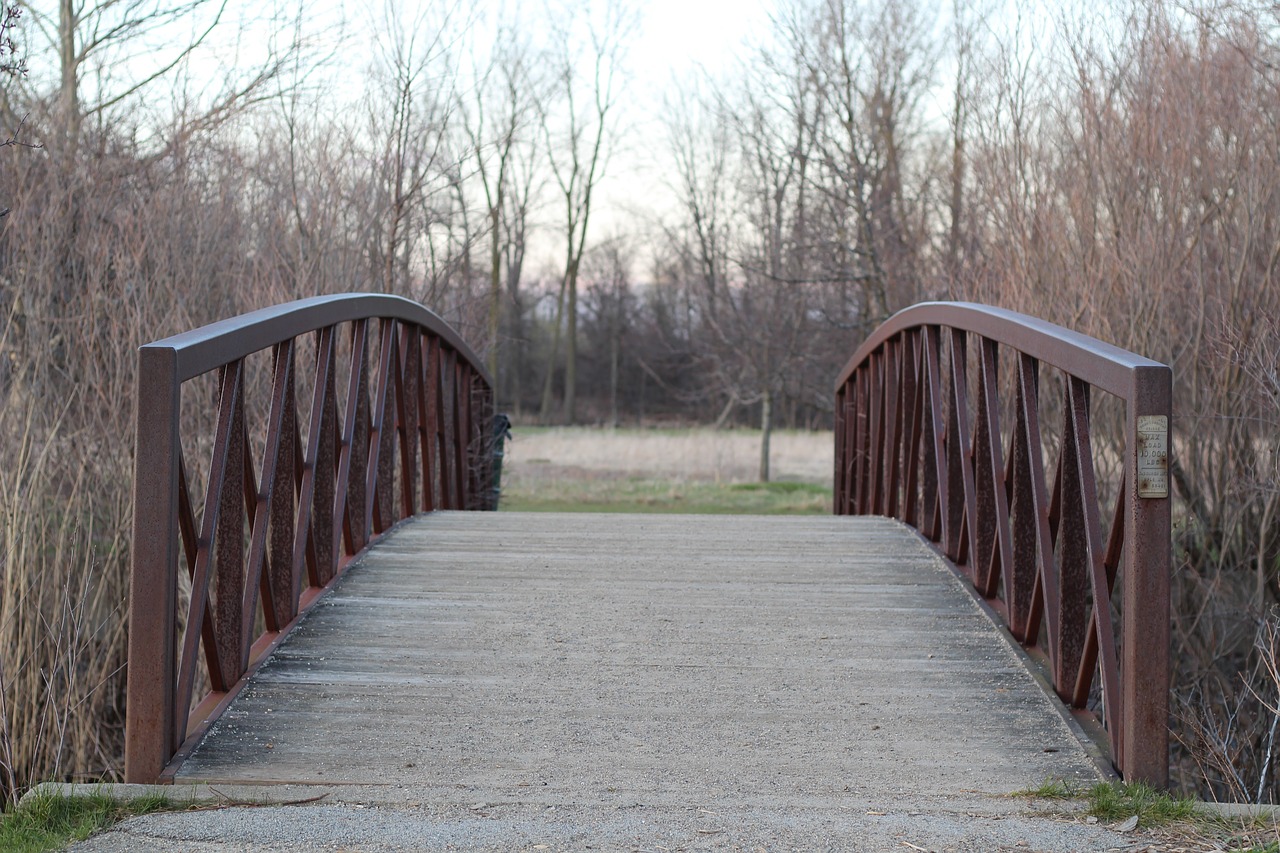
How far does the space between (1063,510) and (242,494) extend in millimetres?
2399

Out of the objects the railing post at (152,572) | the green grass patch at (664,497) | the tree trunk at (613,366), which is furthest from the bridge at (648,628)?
the tree trunk at (613,366)

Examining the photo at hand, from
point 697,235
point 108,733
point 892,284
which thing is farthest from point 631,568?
point 697,235

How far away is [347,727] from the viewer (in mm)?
3121

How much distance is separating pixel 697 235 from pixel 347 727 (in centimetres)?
2081

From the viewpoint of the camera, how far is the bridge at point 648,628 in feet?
9.16

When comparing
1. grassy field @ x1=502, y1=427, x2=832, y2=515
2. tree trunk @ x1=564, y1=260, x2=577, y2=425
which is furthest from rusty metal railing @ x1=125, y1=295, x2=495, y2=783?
tree trunk @ x1=564, y1=260, x2=577, y2=425

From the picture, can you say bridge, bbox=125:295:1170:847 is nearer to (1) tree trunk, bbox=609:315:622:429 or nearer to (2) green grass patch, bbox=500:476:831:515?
(2) green grass patch, bbox=500:476:831:515

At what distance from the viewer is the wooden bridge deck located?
9.37 ft

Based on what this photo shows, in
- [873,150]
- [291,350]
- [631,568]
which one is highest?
[873,150]

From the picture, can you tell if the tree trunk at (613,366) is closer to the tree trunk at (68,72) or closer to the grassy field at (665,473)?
the grassy field at (665,473)

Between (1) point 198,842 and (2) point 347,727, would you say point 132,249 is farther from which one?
(1) point 198,842

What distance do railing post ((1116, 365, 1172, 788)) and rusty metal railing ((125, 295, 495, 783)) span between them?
2.21 meters

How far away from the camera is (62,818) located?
262 centimetres

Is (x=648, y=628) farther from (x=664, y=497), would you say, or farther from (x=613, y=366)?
(x=613, y=366)
